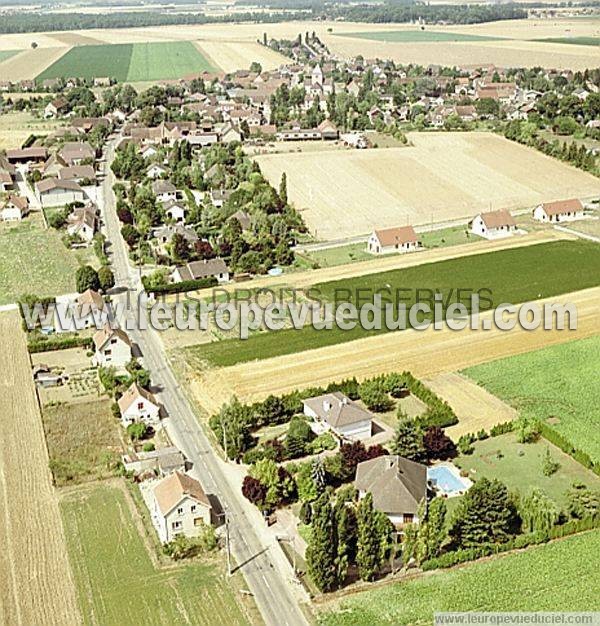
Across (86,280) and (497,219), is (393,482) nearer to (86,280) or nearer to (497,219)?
(86,280)

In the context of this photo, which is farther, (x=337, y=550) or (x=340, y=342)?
(x=340, y=342)

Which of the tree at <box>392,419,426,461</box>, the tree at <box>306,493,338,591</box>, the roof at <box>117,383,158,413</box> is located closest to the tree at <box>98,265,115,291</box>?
the roof at <box>117,383,158,413</box>

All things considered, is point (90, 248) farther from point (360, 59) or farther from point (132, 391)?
point (360, 59)

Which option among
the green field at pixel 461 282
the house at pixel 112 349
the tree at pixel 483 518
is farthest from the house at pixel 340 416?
the house at pixel 112 349

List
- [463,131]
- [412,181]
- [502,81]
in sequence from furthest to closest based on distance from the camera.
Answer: [502,81]
[463,131]
[412,181]

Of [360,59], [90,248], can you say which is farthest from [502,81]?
[90,248]

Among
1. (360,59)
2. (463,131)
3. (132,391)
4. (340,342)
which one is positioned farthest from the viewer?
(360,59)

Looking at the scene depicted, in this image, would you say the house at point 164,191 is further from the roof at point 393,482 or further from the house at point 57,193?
the roof at point 393,482
